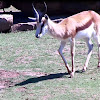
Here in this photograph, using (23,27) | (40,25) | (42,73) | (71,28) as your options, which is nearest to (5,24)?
(23,27)

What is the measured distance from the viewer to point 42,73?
8.14 metres

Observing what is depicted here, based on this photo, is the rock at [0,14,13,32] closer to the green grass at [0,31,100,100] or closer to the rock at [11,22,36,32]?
the rock at [11,22,36,32]

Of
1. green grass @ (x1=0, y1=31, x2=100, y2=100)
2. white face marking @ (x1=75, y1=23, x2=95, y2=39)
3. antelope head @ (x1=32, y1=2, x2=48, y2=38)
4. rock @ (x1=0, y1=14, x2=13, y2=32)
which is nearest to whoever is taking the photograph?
green grass @ (x1=0, y1=31, x2=100, y2=100)

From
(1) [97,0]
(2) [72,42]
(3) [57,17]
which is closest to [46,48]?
(2) [72,42]

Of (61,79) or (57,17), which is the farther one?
(57,17)

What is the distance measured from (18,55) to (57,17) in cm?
487

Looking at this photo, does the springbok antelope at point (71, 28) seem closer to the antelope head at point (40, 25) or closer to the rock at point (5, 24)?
the antelope head at point (40, 25)

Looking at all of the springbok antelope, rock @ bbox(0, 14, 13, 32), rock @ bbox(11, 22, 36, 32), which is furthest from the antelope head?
rock @ bbox(11, 22, 36, 32)

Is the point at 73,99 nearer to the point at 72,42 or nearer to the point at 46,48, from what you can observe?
the point at 72,42

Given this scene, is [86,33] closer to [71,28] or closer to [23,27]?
[71,28]

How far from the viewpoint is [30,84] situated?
23.9 feet

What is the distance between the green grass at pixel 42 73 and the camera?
6.68 m

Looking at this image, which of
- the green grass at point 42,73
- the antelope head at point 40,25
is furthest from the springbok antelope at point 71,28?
the green grass at point 42,73

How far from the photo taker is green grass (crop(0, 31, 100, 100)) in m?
6.68
